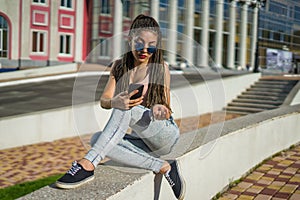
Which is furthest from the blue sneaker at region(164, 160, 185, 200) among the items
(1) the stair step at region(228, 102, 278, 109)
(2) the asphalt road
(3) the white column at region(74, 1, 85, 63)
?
(3) the white column at region(74, 1, 85, 63)

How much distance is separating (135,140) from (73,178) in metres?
0.51

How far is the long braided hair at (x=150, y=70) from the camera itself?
8.36 feet

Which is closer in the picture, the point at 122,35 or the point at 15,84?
the point at 122,35

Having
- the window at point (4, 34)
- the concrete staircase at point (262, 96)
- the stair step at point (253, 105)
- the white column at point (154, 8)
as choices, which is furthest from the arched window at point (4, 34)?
the white column at point (154, 8)

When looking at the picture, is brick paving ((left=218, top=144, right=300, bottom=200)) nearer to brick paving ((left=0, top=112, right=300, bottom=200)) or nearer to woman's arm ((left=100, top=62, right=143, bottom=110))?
brick paving ((left=0, top=112, right=300, bottom=200))

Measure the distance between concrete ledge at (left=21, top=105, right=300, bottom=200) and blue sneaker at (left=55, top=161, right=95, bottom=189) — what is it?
0.12 ft

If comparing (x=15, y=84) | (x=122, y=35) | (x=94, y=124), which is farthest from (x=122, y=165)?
(x=15, y=84)

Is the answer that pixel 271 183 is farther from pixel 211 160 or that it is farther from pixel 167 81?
pixel 167 81

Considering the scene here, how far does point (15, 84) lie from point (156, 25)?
44.3 feet

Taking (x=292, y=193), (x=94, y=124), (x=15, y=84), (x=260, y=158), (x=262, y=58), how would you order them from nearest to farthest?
(x=94, y=124) → (x=292, y=193) → (x=260, y=158) → (x=15, y=84) → (x=262, y=58)

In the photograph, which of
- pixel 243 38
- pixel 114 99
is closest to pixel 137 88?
pixel 114 99

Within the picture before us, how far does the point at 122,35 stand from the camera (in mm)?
2607

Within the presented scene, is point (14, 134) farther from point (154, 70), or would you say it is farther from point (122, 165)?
point (154, 70)

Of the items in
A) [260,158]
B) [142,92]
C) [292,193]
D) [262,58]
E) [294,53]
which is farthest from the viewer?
[294,53]
